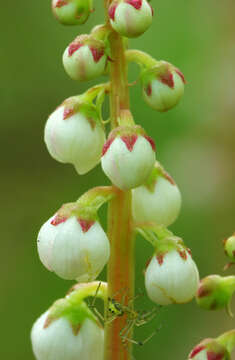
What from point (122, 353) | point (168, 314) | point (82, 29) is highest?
point (82, 29)

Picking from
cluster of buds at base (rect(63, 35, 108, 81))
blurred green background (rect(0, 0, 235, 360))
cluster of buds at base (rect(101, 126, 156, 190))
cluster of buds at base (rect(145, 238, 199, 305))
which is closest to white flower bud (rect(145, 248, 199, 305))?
cluster of buds at base (rect(145, 238, 199, 305))

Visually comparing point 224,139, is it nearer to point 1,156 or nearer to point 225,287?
point 1,156

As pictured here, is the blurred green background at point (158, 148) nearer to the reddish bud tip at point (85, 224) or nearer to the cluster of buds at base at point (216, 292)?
the cluster of buds at base at point (216, 292)

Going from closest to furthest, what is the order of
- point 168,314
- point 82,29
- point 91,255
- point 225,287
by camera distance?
point 91,255
point 225,287
point 168,314
point 82,29

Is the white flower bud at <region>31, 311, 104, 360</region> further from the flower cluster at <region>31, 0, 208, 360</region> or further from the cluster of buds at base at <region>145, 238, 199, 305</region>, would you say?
the cluster of buds at base at <region>145, 238, 199, 305</region>

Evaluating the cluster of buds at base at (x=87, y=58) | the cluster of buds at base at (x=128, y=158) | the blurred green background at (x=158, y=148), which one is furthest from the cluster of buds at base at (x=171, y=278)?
the blurred green background at (x=158, y=148)

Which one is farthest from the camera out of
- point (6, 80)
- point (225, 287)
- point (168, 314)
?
point (6, 80)

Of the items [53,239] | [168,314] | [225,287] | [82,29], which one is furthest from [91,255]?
[82,29]
